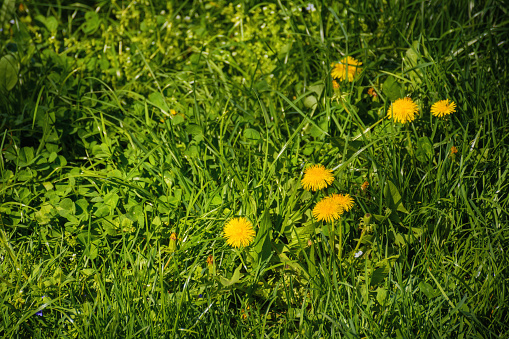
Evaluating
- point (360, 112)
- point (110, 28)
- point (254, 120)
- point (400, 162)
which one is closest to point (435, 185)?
point (400, 162)

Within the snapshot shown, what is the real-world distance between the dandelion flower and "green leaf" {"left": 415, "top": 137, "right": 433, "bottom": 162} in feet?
2.77

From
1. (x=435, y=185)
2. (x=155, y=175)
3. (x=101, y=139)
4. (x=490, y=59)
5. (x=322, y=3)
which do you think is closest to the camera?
(x=435, y=185)

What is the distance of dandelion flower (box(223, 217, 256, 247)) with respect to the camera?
1.78m

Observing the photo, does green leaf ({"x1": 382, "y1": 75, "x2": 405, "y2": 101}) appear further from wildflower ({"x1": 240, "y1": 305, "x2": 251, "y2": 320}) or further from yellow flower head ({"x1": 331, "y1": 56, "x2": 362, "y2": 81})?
wildflower ({"x1": 240, "y1": 305, "x2": 251, "y2": 320})

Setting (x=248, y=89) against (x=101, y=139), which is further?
(x=248, y=89)

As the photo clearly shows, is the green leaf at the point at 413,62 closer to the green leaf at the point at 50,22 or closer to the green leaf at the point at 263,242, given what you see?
the green leaf at the point at 263,242

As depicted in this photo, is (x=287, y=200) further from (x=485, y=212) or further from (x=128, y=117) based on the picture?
(x=128, y=117)

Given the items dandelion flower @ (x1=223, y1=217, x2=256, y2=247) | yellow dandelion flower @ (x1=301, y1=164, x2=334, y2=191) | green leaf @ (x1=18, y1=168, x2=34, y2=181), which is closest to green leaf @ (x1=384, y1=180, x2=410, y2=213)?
yellow dandelion flower @ (x1=301, y1=164, x2=334, y2=191)

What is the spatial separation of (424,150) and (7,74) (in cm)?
208

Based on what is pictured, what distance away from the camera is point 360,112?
251 cm

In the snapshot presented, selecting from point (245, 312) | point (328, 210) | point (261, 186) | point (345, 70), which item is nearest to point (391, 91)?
point (345, 70)

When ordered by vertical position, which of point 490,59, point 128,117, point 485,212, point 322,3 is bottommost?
point 485,212

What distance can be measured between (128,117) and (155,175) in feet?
1.53

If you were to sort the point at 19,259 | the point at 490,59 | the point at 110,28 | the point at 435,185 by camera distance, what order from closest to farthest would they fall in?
1. the point at 19,259
2. the point at 435,185
3. the point at 490,59
4. the point at 110,28
